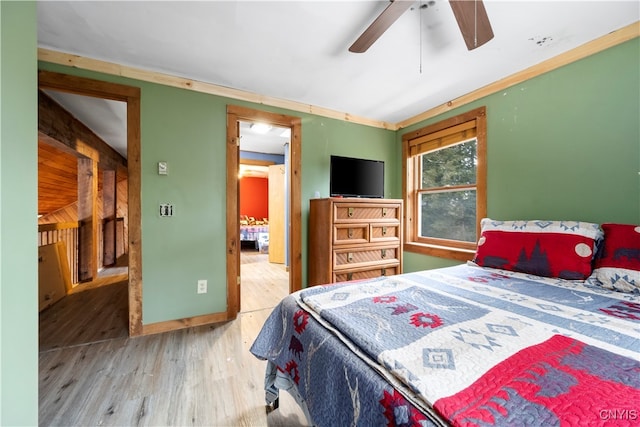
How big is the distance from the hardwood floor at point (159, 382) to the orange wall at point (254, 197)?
603 cm

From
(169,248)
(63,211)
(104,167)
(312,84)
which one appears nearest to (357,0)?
(312,84)

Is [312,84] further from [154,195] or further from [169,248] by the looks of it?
[169,248]

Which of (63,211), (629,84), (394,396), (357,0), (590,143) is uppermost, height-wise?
(357,0)

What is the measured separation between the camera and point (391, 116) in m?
3.35

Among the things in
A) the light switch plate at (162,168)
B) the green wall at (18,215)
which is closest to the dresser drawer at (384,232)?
the light switch plate at (162,168)

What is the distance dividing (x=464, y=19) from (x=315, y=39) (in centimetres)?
96

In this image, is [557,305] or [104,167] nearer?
[557,305]

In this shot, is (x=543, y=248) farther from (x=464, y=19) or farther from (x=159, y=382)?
(x=159, y=382)

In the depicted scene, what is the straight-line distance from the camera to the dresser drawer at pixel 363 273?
2.67 metres

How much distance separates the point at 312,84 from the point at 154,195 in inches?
71.5

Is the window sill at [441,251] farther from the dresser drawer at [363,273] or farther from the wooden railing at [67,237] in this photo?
the wooden railing at [67,237]

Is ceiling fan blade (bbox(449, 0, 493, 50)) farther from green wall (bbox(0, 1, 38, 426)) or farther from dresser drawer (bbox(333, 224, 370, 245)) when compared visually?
green wall (bbox(0, 1, 38, 426))

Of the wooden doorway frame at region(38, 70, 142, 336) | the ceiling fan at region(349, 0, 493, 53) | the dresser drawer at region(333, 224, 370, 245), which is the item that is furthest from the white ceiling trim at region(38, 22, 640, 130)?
the dresser drawer at region(333, 224, 370, 245)

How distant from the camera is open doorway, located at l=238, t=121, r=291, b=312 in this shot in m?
3.40
